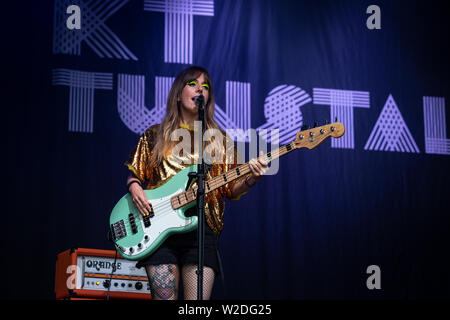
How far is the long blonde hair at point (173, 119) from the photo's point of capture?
3.01 metres

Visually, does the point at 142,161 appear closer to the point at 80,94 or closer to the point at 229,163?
the point at 229,163

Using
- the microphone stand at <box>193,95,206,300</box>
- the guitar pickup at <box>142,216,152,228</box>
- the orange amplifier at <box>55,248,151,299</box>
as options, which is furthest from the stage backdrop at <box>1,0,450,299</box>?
the microphone stand at <box>193,95,206,300</box>

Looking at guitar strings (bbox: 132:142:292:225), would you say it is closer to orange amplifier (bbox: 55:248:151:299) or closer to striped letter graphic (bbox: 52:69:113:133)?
orange amplifier (bbox: 55:248:151:299)

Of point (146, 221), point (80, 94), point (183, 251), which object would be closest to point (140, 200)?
point (146, 221)

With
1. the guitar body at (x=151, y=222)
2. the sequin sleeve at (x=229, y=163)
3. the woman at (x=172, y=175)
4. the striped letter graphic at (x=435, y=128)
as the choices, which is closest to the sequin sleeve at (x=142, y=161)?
the woman at (x=172, y=175)

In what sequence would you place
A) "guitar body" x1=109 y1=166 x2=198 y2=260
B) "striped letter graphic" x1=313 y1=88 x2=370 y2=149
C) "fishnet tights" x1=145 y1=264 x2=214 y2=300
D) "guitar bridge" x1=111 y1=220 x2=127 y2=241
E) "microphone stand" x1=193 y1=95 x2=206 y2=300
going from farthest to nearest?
"striped letter graphic" x1=313 y1=88 x2=370 y2=149
"guitar bridge" x1=111 y1=220 x2=127 y2=241
"guitar body" x1=109 y1=166 x2=198 y2=260
"fishnet tights" x1=145 y1=264 x2=214 y2=300
"microphone stand" x1=193 y1=95 x2=206 y2=300

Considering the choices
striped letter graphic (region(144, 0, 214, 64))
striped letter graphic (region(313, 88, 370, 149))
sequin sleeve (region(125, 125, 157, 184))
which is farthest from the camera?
striped letter graphic (region(313, 88, 370, 149))

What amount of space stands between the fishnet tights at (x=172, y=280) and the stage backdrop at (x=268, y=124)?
54.9 inches

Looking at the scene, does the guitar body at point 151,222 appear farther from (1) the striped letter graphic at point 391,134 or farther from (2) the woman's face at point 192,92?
(1) the striped letter graphic at point 391,134

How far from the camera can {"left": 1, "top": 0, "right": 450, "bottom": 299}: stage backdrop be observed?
417cm

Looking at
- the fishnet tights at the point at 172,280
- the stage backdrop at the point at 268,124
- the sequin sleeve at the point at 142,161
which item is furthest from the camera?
the stage backdrop at the point at 268,124

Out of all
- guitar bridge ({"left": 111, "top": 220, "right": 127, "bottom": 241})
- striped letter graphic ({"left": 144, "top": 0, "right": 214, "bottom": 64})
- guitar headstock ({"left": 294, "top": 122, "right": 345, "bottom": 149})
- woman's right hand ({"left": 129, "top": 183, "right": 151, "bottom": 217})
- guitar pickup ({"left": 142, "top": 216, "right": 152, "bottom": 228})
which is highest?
striped letter graphic ({"left": 144, "top": 0, "right": 214, "bottom": 64})

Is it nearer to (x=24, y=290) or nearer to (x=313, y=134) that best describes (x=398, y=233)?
(x=313, y=134)
